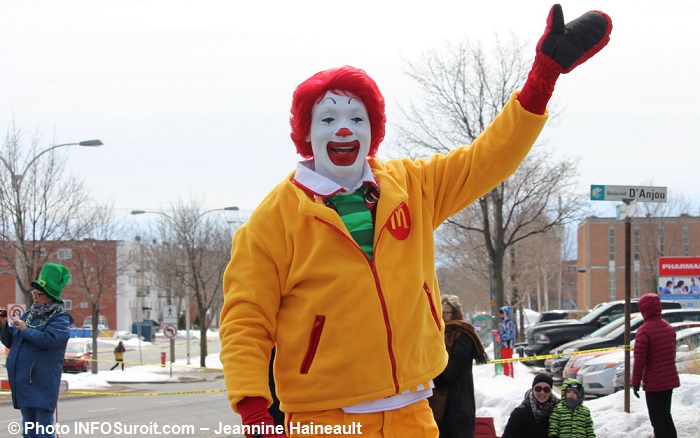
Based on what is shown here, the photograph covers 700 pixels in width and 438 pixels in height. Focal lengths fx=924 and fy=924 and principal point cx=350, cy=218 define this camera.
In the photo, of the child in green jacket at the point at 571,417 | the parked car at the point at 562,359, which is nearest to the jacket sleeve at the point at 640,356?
the child in green jacket at the point at 571,417

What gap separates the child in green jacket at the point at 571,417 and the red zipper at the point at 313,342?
4.86 meters

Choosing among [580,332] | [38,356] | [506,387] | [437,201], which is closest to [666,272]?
[580,332]

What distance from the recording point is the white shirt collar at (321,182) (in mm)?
3385

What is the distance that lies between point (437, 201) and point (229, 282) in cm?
87

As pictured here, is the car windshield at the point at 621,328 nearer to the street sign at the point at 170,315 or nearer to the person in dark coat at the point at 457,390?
the person in dark coat at the point at 457,390

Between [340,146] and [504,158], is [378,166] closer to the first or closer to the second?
[340,146]

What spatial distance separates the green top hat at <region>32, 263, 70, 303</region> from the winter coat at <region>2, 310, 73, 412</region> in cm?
22

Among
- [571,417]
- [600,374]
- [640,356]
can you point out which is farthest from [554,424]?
[600,374]

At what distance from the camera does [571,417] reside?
25.0 feet

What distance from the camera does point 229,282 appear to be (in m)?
3.35

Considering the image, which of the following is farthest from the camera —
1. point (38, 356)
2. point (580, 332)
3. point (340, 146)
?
point (580, 332)

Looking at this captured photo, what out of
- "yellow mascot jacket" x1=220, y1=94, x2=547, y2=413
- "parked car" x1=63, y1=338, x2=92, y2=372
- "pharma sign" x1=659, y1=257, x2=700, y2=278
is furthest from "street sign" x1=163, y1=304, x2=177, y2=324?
"yellow mascot jacket" x1=220, y1=94, x2=547, y2=413

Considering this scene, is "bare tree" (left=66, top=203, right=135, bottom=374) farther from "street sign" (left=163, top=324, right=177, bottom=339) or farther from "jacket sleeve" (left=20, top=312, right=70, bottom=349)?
"jacket sleeve" (left=20, top=312, right=70, bottom=349)

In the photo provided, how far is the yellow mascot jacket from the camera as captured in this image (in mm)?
3189
